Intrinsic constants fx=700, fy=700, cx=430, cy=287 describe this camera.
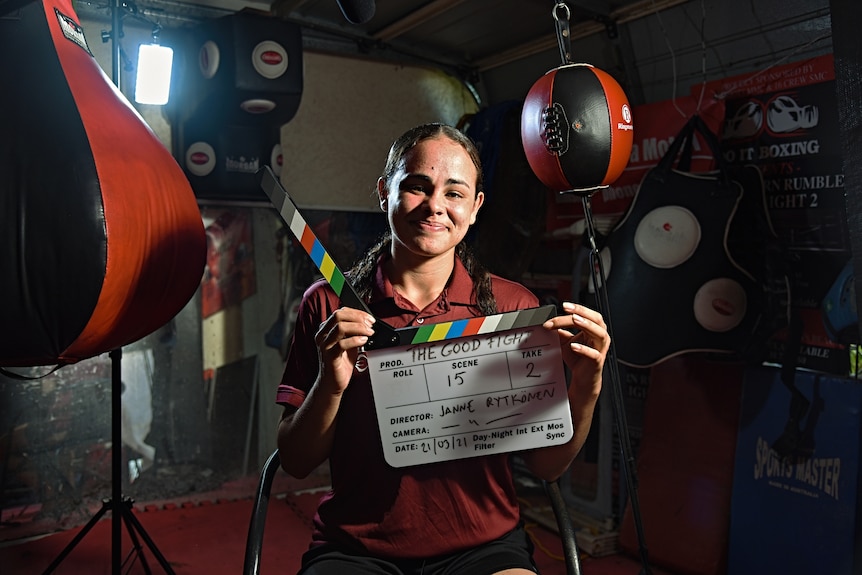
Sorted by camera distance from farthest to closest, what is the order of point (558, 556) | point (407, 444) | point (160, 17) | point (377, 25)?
point (377, 25)
point (160, 17)
point (558, 556)
point (407, 444)

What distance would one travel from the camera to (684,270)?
267cm

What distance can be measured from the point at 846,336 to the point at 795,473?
54 centimetres

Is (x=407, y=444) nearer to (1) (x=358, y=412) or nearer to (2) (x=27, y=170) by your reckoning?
(1) (x=358, y=412)

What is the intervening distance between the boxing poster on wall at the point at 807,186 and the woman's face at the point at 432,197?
1.59 meters

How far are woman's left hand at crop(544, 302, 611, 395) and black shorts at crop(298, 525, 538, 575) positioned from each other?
1.24 feet

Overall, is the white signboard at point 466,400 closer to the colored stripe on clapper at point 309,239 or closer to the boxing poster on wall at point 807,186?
the colored stripe on clapper at point 309,239

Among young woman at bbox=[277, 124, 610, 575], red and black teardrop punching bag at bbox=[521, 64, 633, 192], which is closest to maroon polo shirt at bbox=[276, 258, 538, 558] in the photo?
young woman at bbox=[277, 124, 610, 575]

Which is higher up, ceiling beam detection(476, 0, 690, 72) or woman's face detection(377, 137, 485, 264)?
ceiling beam detection(476, 0, 690, 72)

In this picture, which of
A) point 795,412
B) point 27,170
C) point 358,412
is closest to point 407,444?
point 358,412

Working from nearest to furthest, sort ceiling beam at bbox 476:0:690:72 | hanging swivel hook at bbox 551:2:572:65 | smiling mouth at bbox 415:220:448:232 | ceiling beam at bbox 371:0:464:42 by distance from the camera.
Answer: smiling mouth at bbox 415:220:448:232
hanging swivel hook at bbox 551:2:572:65
ceiling beam at bbox 476:0:690:72
ceiling beam at bbox 371:0:464:42

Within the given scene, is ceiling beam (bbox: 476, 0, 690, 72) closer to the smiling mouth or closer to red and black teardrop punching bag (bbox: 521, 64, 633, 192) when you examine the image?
red and black teardrop punching bag (bbox: 521, 64, 633, 192)

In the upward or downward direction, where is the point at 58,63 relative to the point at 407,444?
upward

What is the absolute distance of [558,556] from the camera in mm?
3051

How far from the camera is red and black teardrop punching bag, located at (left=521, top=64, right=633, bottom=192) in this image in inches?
81.5
